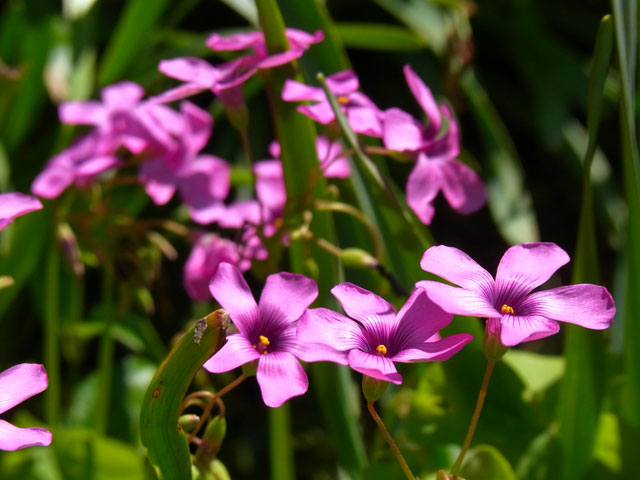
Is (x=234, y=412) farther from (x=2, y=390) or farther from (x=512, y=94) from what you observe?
(x=2, y=390)

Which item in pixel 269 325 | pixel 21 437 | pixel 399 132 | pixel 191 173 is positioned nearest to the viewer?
pixel 21 437

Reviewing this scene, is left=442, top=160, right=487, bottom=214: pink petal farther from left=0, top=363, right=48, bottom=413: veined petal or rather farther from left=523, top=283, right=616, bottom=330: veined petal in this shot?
left=0, top=363, right=48, bottom=413: veined petal

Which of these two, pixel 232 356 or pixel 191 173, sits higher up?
pixel 232 356

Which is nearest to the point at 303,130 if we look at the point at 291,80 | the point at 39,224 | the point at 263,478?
the point at 291,80

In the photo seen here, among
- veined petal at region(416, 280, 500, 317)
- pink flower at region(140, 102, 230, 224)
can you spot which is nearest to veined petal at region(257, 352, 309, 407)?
veined petal at region(416, 280, 500, 317)

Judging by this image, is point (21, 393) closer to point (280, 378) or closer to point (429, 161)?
point (280, 378)

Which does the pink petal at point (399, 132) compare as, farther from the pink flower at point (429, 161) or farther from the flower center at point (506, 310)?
the flower center at point (506, 310)

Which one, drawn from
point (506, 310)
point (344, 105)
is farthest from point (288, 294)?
point (344, 105)
